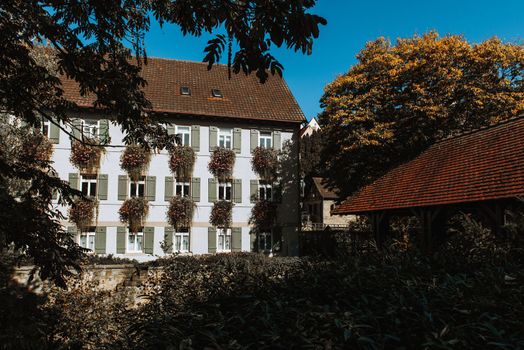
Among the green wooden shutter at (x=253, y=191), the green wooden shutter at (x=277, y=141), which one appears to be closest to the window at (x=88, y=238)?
the green wooden shutter at (x=253, y=191)

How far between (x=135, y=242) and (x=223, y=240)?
422cm

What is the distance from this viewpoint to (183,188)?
73.6ft

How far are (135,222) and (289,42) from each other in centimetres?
1945

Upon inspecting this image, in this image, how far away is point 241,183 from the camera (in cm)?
2300

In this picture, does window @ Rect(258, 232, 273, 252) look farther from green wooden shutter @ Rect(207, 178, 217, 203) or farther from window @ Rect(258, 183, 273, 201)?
green wooden shutter @ Rect(207, 178, 217, 203)

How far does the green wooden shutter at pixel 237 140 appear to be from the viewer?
23203 millimetres

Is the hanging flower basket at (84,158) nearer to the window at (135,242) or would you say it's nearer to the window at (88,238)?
the window at (88,238)

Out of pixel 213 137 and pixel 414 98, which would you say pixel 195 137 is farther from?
pixel 414 98

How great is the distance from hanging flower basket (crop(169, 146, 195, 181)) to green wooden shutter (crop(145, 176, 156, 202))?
1097 millimetres

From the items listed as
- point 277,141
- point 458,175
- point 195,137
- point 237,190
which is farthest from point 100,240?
point 458,175

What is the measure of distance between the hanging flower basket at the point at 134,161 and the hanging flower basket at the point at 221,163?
320 cm

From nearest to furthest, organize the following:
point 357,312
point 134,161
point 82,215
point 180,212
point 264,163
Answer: point 357,312 → point 82,215 → point 134,161 → point 180,212 → point 264,163

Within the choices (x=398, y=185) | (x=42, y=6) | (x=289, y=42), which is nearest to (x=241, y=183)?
(x=398, y=185)

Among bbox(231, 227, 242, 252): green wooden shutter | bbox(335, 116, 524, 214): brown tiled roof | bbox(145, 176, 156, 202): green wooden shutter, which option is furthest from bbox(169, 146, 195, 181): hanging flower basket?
bbox(335, 116, 524, 214): brown tiled roof
